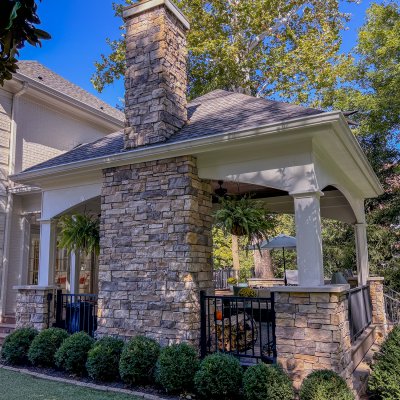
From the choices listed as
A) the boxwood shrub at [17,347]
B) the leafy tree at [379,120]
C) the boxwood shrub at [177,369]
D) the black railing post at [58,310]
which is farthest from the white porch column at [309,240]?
the leafy tree at [379,120]

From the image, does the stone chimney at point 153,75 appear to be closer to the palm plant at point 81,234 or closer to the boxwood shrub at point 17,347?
the palm plant at point 81,234

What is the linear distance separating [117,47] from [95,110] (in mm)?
5690

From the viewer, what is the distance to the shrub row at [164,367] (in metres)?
4.19

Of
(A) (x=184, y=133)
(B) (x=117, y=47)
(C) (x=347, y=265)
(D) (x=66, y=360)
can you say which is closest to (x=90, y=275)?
(D) (x=66, y=360)

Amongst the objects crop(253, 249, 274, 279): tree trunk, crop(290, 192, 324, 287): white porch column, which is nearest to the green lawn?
crop(290, 192, 324, 287): white porch column

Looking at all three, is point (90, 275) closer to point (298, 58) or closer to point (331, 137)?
point (331, 137)

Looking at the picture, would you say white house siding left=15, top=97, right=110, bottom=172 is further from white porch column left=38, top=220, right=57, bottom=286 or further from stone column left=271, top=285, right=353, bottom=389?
stone column left=271, top=285, right=353, bottom=389

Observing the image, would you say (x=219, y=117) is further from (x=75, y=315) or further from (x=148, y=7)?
(x=75, y=315)

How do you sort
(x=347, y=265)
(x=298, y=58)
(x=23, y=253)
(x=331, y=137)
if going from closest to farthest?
1. (x=331, y=137)
2. (x=23, y=253)
3. (x=347, y=265)
4. (x=298, y=58)

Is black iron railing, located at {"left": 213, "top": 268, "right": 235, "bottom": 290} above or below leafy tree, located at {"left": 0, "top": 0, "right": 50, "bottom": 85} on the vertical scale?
below

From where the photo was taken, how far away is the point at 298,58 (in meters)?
13.7

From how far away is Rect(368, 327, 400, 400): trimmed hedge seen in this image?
402cm

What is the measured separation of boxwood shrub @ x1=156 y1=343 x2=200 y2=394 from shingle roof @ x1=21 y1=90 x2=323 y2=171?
294 centimetres

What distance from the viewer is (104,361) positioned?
518 cm
